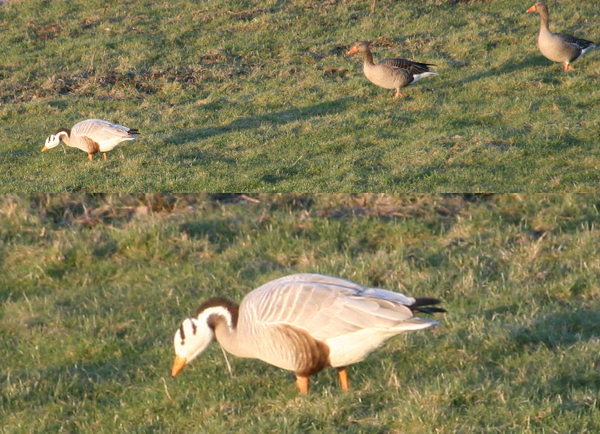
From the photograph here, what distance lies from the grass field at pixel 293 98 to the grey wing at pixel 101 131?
510mm

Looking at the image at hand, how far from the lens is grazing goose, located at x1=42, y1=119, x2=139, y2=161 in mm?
12867

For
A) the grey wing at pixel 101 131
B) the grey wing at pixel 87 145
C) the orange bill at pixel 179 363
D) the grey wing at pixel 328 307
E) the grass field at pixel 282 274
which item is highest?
the grey wing at pixel 328 307

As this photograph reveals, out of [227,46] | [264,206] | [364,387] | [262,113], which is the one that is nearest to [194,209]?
[264,206]

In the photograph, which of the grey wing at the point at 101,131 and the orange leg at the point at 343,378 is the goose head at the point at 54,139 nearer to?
the grey wing at the point at 101,131

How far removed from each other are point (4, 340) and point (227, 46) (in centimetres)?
1390

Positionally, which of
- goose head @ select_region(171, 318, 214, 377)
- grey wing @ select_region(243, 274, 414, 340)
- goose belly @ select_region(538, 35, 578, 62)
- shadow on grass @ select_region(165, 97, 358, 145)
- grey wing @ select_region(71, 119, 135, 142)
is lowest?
shadow on grass @ select_region(165, 97, 358, 145)

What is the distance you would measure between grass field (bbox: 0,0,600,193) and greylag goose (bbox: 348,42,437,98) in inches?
13.5

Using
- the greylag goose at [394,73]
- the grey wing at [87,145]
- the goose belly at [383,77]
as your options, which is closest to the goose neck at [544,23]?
the greylag goose at [394,73]

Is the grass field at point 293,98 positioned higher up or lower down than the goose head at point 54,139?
lower down

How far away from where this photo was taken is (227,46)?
19750 millimetres

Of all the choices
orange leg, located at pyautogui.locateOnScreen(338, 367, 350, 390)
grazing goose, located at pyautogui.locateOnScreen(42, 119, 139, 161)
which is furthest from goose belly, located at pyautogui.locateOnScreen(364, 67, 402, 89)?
orange leg, located at pyautogui.locateOnScreen(338, 367, 350, 390)

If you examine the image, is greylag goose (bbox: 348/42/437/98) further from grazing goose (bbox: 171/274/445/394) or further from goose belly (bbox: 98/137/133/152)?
grazing goose (bbox: 171/274/445/394)

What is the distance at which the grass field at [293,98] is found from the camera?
39.6 feet

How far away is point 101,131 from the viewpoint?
12.9m
